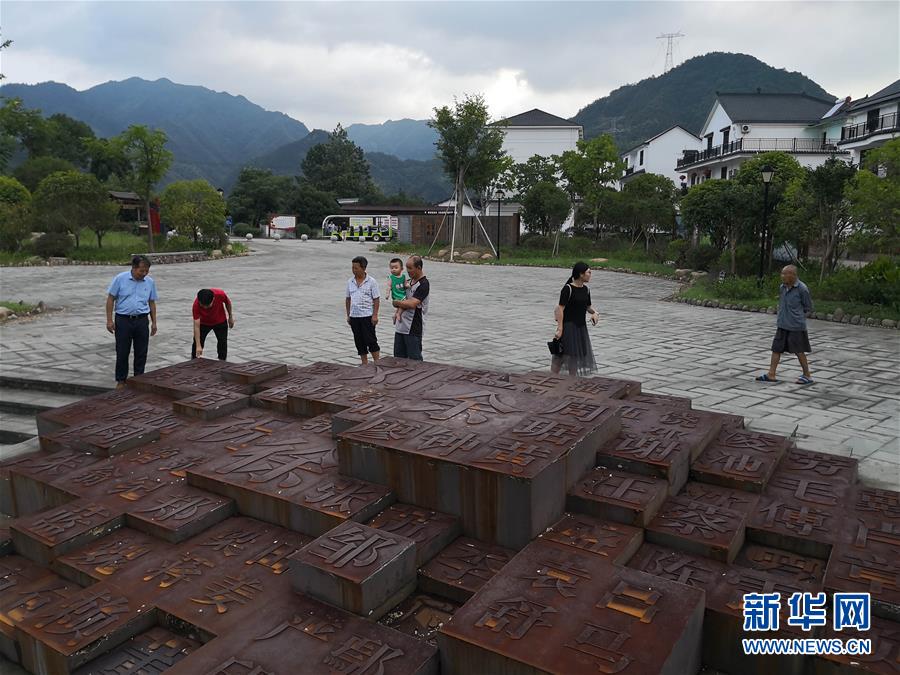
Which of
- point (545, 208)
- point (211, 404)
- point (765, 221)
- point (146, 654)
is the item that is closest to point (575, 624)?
point (146, 654)

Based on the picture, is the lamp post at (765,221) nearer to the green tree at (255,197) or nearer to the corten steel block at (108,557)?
the corten steel block at (108,557)

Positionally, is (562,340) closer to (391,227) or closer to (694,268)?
(694,268)

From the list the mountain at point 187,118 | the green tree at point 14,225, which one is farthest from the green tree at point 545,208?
the mountain at point 187,118

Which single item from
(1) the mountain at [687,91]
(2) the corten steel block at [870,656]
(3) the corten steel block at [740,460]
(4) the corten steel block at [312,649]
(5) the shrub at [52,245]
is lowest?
(2) the corten steel block at [870,656]

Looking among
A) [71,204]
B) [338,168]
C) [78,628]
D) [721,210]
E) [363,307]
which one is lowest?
[78,628]

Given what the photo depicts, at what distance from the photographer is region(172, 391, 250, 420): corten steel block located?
4832 millimetres

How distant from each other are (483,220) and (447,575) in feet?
98.5

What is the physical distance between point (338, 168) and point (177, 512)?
6119 centimetres

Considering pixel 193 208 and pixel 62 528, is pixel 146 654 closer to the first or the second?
pixel 62 528

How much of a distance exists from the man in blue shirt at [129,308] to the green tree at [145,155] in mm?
22407

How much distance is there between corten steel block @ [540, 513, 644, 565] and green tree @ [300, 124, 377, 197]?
192 ft

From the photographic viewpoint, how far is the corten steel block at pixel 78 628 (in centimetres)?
254

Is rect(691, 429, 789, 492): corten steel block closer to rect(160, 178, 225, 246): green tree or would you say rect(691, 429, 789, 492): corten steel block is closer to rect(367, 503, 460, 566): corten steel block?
rect(367, 503, 460, 566): corten steel block

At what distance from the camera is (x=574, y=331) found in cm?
616
